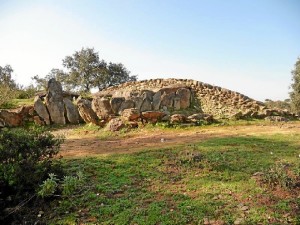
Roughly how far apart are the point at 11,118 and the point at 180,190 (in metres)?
10.8

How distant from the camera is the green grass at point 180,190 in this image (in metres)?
4.43

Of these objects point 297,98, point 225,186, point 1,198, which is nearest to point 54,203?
point 1,198

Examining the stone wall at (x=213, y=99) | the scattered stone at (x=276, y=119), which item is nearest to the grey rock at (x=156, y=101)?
the stone wall at (x=213, y=99)

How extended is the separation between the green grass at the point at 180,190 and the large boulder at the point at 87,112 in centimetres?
585

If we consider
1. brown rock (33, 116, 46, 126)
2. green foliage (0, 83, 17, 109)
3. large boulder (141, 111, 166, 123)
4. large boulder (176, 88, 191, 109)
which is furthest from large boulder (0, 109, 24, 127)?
large boulder (176, 88, 191, 109)

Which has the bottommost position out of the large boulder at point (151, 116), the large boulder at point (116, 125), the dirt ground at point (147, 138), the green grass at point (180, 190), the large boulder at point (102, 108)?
the green grass at point (180, 190)

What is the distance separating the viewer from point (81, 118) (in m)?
14.1

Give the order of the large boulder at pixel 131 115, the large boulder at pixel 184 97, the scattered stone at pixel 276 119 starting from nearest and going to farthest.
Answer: the large boulder at pixel 131 115 < the scattered stone at pixel 276 119 < the large boulder at pixel 184 97

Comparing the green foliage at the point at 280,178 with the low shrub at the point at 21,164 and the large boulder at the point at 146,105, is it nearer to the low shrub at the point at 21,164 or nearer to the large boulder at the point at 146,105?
the low shrub at the point at 21,164

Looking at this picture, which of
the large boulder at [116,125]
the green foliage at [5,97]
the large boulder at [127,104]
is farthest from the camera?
the green foliage at [5,97]

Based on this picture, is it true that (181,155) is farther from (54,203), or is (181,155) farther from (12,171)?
(12,171)

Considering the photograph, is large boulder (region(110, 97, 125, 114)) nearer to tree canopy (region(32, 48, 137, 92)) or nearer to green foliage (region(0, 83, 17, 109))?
green foliage (region(0, 83, 17, 109))

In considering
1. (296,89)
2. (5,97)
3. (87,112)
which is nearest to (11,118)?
(5,97)

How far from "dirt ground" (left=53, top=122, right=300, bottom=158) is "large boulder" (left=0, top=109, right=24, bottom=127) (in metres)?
2.84
